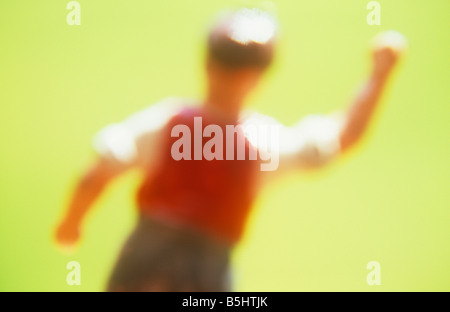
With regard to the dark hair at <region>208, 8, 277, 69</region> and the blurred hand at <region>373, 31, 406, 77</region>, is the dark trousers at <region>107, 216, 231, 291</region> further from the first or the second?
the blurred hand at <region>373, 31, 406, 77</region>

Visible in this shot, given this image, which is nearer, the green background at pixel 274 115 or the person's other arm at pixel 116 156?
the person's other arm at pixel 116 156

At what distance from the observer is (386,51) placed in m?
0.73

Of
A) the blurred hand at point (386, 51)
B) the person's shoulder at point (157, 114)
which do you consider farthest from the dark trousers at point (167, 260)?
the blurred hand at point (386, 51)

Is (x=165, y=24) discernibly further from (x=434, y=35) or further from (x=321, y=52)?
(x=434, y=35)

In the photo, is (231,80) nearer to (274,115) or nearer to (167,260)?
(274,115)

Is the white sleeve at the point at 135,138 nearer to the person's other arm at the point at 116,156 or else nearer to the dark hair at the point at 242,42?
the person's other arm at the point at 116,156

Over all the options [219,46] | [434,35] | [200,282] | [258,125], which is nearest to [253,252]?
[200,282]

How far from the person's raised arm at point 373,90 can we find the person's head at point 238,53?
0.16 m

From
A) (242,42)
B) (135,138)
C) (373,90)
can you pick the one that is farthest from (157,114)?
(373,90)

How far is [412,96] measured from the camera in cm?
78

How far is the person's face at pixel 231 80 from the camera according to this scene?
2.23ft

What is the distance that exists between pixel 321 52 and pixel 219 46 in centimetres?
20

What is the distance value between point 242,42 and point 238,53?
0.02 metres

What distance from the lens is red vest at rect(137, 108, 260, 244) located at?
68cm
